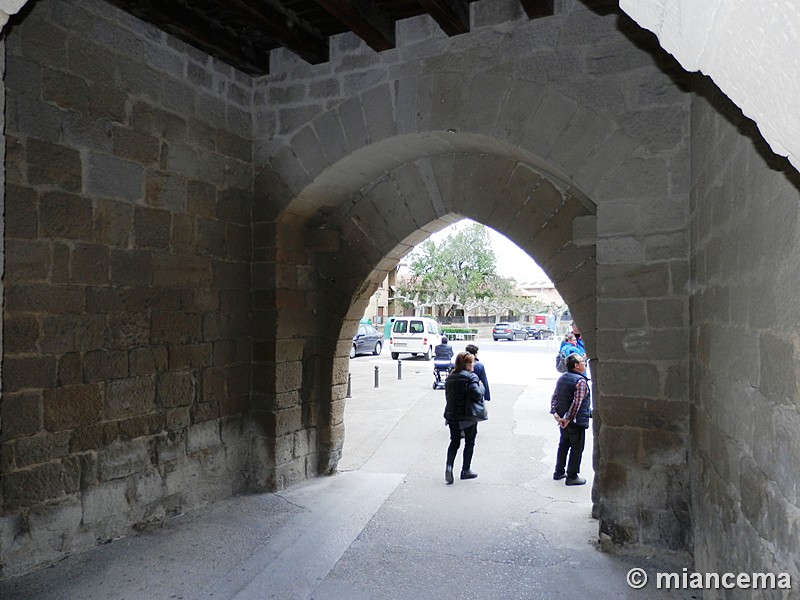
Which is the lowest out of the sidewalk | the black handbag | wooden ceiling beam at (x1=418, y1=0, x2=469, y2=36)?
the sidewalk

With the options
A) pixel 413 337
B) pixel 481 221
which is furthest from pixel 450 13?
pixel 413 337

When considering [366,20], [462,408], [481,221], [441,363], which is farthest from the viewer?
[441,363]

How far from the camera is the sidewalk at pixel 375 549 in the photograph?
2.85 metres

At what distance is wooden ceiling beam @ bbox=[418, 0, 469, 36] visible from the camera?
3.28 m

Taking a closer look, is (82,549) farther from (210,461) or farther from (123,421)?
(210,461)

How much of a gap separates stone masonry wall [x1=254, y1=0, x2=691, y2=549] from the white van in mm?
12870

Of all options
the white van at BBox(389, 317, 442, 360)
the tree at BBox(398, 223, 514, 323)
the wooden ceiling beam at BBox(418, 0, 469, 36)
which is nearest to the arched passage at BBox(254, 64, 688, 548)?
the wooden ceiling beam at BBox(418, 0, 469, 36)

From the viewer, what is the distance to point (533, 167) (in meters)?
3.98

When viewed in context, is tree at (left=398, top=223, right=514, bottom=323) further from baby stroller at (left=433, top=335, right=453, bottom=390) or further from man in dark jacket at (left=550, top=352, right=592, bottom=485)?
man in dark jacket at (left=550, top=352, right=592, bottom=485)

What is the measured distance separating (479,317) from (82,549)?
118 ft

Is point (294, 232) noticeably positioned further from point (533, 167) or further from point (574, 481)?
point (574, 481)

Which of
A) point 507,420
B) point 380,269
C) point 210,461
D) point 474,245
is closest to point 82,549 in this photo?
point 210,461

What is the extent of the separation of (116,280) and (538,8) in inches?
112

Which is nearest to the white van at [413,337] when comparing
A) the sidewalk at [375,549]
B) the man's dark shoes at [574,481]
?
the sidewalk at [375,549]
